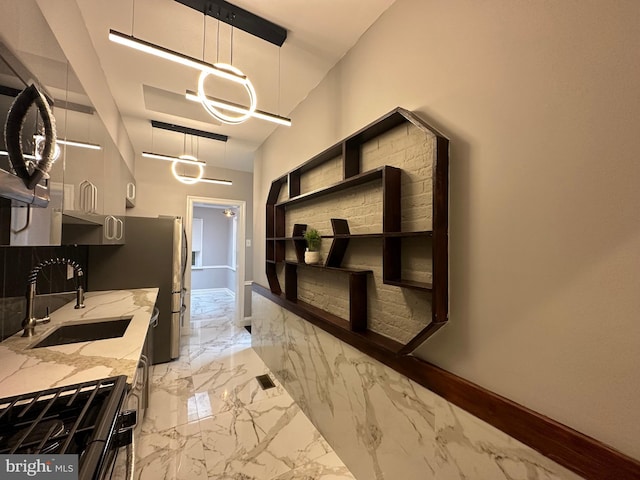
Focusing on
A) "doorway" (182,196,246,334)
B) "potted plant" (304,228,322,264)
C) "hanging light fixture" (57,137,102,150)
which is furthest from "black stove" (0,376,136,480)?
"doorway" (182,196,246,334)

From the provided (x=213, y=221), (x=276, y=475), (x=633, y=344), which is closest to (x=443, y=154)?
(x=633, y=344)

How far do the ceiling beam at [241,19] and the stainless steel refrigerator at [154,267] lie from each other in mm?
2401

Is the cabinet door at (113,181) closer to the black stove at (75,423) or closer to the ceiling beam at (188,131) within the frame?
the ceiling beam at (188,131)

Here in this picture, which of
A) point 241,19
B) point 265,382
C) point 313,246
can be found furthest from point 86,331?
point 241,19

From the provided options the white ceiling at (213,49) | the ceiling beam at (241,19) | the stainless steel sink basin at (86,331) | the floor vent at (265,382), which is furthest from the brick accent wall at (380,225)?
the stainless steel sink basin at (86,331)

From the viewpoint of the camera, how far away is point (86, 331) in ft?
6.39

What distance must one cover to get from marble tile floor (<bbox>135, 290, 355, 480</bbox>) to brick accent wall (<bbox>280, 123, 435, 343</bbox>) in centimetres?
102

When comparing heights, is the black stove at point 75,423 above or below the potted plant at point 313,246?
below

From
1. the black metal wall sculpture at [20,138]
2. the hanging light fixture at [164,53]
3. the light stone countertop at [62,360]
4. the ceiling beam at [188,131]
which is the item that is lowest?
the light stone countertop at [62,360]

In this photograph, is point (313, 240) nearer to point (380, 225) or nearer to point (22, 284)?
point (380, 225)

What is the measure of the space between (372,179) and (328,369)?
4.75ft

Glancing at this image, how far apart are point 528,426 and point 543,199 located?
78 cm

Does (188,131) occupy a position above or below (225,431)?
above

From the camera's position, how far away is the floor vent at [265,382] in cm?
276
